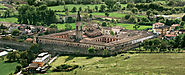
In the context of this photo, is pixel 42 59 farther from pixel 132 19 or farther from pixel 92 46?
pixel 132 19

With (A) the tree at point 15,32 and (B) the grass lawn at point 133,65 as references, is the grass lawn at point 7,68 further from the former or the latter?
(A) the tree at point 15,32

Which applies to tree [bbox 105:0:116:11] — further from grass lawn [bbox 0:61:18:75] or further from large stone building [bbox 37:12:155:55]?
grass lawn [bbox 0:61:18:75]

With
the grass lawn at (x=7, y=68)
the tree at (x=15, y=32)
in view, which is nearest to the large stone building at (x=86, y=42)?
the grass lawn at (x=7, y=68)

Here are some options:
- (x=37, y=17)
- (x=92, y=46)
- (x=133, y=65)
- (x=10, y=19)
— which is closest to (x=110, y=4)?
(x=37, y=17)

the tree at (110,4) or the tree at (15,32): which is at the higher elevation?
the tree at (110,4)

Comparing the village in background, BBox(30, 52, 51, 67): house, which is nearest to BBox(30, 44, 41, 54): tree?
the village in background
